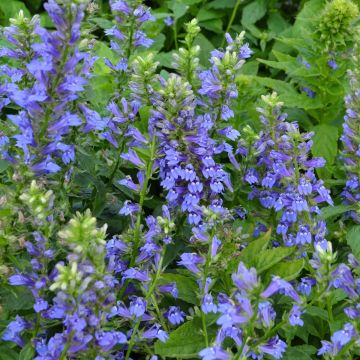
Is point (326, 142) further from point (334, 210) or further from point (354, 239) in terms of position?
point (354, 239)

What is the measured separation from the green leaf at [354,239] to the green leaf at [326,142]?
773 millimetres

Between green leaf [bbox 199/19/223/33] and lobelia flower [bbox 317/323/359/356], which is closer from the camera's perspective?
lobelia flower [bbox 317/323/359/356]

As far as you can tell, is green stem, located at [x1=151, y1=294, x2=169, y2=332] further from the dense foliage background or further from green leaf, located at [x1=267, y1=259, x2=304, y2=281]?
green leaf, located at [x1=267, y1=259, x2=304, y2=281]

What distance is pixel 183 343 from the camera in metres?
2.67

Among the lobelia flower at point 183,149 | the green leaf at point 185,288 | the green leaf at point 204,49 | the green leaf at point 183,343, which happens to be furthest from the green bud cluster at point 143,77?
the green leaf at point 204,49

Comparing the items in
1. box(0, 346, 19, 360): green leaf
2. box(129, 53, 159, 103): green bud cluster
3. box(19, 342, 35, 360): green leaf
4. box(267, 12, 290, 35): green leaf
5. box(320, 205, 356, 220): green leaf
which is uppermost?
box(129, 53, 159, 103): green bud cluster

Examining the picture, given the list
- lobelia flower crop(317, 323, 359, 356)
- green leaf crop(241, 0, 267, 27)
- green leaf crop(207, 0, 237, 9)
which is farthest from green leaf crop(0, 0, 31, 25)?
lobelia flower crop(317, 323, 359, 356)

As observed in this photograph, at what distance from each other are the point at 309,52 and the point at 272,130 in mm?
1244

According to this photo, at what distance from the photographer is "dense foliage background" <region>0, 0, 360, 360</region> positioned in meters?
2.27

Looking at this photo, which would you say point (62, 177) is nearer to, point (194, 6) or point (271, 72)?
point (271, 72)

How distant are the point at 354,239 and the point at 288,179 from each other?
0.47m

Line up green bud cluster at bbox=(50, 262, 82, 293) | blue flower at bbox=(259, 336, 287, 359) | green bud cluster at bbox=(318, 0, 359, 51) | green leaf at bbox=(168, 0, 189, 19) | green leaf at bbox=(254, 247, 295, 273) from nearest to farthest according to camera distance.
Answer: green bud cluster at bbox=(50, 262, 82, 293) → blue flower at bbox=(259, 336, 287, 359) → green leaf at bbox=(254, 247, 295, 273) → green bud cluster at bbox=(318, 0, 359, 51) → green leaf at bbox=(168, 0, 189, 19)

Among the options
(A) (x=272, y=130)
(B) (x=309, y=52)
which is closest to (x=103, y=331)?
(A) (x=272, y=130)

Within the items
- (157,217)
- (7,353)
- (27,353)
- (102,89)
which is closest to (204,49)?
(102,89)
